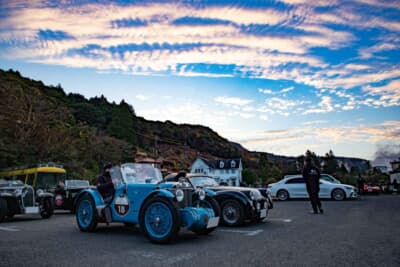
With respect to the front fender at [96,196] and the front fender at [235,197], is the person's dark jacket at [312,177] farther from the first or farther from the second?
the front fender at [96,196]

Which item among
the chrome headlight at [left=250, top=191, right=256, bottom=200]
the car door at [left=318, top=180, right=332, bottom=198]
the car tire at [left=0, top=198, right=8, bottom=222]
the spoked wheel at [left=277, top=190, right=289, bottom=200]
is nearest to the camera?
the chrome headlight at [left=250, top=191, right=256, bottom=200]

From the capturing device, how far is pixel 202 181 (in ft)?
37.7

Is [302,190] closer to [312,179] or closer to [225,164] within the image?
[312,179]

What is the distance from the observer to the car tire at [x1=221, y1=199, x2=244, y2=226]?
30.6ft

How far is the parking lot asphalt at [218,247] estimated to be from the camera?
510cm

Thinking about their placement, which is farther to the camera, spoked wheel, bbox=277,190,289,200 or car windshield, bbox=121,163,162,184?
spoked wheel, bbox=277,190,289,200

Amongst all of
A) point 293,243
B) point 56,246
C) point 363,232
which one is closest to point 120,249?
point 56,246

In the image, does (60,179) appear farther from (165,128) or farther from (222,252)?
(165,128)

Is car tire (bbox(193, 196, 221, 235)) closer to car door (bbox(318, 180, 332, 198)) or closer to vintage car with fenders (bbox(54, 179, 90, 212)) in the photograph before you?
vintage car with fenders (bbox(54, 179, 90, 212))

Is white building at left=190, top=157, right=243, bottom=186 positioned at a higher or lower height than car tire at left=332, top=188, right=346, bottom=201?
higher

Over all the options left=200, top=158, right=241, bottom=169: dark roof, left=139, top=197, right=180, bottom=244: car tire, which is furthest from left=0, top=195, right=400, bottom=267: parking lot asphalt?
left=200, top=158, right=241, bottom=169: dark roof

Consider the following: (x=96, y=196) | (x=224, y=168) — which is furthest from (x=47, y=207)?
(x=224, y=168)

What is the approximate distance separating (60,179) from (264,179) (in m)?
33.6

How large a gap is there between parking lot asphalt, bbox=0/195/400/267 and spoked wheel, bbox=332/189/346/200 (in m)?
11.2
